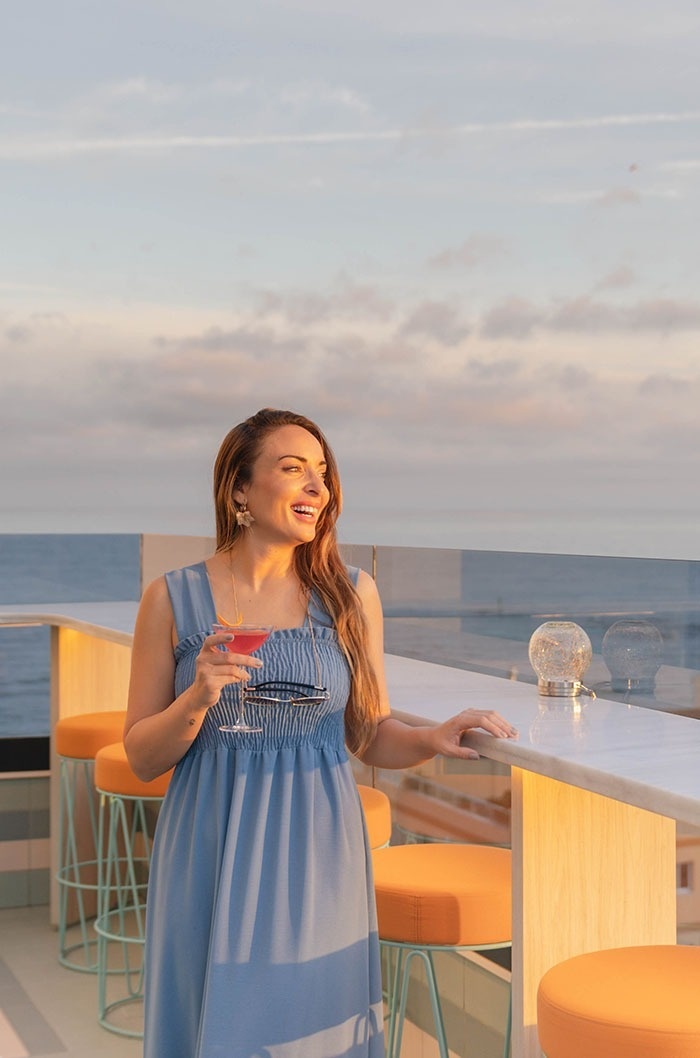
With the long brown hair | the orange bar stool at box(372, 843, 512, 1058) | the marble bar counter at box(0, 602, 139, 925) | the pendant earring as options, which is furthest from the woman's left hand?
the marble bar counter at box(0, 602, 139, 925)

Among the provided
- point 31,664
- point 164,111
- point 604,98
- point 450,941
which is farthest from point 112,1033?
point 604,98

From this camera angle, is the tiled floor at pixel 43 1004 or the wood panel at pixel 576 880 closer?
the wood panel at pixel 576 880

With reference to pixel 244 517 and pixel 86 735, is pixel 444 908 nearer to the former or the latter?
pixel 244 517

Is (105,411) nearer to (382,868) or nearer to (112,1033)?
(112,1033)

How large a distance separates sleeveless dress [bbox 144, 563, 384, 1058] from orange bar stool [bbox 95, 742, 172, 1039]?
1336 mm

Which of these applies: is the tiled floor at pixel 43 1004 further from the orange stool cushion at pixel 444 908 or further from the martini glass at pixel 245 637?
the martini glass at pixel 245 637

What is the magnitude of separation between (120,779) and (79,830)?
4.58ft

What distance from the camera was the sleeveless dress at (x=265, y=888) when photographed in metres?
2.15

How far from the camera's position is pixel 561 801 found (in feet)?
7.44

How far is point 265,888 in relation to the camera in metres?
2.19

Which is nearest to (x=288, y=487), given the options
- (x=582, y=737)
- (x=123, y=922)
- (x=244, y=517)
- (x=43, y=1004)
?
(x=244, y=517)

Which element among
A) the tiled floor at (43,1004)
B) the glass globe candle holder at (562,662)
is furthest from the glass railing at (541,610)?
the tiled floor at (43,1004)

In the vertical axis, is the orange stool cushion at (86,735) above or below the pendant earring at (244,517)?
below

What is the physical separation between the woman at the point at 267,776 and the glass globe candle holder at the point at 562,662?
0.46 meters
